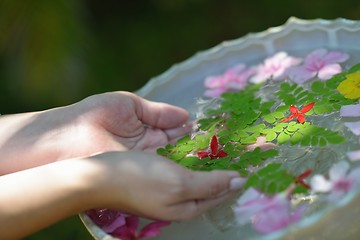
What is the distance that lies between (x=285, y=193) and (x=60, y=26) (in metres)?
1.71

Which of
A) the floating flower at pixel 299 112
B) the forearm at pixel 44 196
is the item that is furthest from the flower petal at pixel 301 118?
the forearm at pixel 44 196

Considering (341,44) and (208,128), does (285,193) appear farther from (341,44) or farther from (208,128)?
(341,44)

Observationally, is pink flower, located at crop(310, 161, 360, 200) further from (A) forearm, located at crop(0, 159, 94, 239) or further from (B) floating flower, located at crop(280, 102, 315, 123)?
(A) forearm, located at crop(0, 159, 94, 239)

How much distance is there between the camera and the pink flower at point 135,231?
0.86 m

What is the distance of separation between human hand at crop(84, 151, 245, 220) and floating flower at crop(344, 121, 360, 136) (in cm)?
21

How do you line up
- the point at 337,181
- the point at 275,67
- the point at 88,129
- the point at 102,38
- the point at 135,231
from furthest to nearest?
the point at 102,38 → the point at 275,67 → the point at 88,129 → the point at 135,231 → the point at 337,181

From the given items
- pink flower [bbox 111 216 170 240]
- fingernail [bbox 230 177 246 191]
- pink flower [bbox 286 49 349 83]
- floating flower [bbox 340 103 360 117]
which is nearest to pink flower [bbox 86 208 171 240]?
pink flower [bbox 111 216 170 240]

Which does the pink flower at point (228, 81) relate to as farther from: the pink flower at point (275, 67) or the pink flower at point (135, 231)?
the pink flower at point (135, 231)

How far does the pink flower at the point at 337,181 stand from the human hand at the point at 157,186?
120 millimetres

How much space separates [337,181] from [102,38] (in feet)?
6.94

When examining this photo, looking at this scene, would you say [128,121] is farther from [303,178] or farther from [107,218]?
[303,178]

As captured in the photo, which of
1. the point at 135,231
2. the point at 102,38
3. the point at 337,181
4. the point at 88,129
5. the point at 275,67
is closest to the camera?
the point at 337,181

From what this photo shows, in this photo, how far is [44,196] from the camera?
0.88 m

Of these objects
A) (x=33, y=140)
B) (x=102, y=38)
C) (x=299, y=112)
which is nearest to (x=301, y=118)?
(x=299, y=112)
